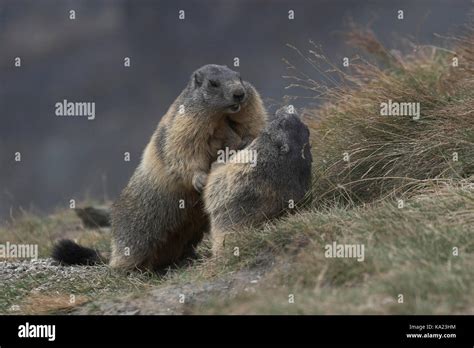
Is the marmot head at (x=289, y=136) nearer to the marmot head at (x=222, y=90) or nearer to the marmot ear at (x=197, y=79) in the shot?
the marmot head at (x=222, y=90)

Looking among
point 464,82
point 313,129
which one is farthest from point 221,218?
point 464,82

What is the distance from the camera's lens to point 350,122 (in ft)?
32.2

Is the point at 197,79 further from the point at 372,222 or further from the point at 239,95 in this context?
the point at 372,222

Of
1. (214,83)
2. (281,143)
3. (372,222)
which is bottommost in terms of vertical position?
(372,222)

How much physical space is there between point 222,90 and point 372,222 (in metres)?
2.16

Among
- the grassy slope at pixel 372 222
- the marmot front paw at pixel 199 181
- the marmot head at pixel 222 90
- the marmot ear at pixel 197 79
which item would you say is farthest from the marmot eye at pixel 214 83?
the grassy slope at pixel 372 222

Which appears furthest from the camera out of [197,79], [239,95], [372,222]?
[197,79]

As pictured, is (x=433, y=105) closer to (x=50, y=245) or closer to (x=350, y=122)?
(x=350, y=122)

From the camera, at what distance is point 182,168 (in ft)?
28.9

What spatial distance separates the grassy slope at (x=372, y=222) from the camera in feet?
20.7

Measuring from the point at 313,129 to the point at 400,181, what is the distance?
1918mm

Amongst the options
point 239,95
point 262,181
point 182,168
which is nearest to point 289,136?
point 262,181

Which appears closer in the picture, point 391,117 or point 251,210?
point 251,210

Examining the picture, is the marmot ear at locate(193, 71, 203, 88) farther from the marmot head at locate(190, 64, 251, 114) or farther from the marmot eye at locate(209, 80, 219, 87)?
the marmot eye at locate(209, 80, 219, 87)
